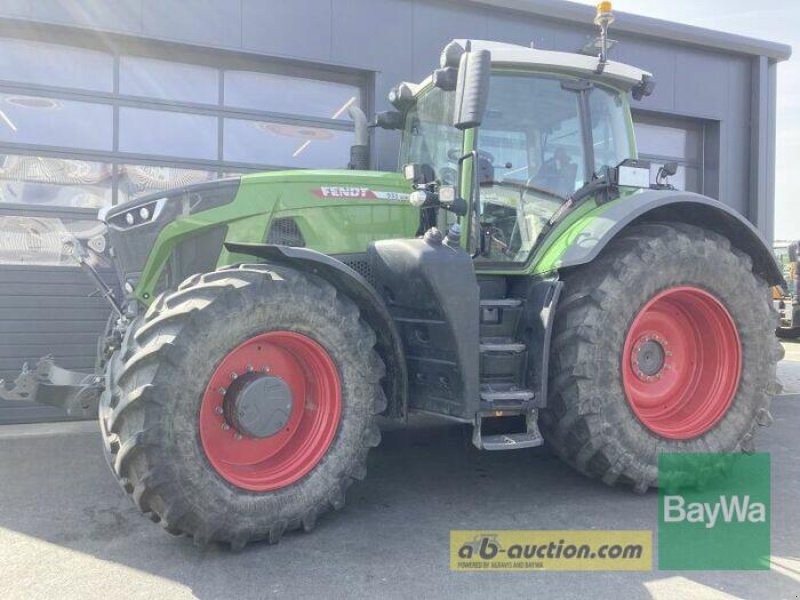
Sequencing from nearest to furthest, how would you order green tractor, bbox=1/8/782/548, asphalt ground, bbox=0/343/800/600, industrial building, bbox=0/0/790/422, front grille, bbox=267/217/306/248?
asphalt ground, bbox=0/343/800/600 → green tractor, bbox=1/8/782/548 → front grille, bbox=267/217/306/248 → industrial building, bbox=0/0/790/422

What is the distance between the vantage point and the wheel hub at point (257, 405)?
3152 mm

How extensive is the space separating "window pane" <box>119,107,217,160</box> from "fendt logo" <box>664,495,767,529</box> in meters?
5.18

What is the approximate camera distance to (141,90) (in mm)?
6438

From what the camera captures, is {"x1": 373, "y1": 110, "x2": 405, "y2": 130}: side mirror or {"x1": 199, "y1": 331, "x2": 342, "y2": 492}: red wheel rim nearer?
{"x1": 199, "y1": 331, "x2": 342, "y2": 492}: red wheel rim

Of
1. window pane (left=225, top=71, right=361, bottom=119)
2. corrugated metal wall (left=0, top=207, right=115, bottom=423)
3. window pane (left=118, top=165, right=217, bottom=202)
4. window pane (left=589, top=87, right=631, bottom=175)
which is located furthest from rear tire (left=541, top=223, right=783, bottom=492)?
corrugated metal wall (left=0, top=207, right=115, bottom=423)

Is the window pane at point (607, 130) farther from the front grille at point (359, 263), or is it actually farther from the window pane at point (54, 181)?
the window pane at point (54, 181)

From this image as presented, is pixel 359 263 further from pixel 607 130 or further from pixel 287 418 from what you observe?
pixel 607 130

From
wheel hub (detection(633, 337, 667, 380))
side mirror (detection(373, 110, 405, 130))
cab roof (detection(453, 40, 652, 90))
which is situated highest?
cab roof (detection(453, 40, 652, 90))

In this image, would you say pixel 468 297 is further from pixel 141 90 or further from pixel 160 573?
pixel 141 90

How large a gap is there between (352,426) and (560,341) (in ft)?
4.27

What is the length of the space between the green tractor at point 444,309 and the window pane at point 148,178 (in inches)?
98.7

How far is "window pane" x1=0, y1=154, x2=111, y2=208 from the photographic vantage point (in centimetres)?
608

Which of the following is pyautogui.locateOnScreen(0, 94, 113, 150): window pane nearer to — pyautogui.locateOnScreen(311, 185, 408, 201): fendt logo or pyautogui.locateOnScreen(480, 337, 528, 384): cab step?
pyautogui.locateOnScreen(311, 185, 408, 201): fendt logo

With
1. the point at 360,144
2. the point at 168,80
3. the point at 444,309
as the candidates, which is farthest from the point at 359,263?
the point at 168,80
